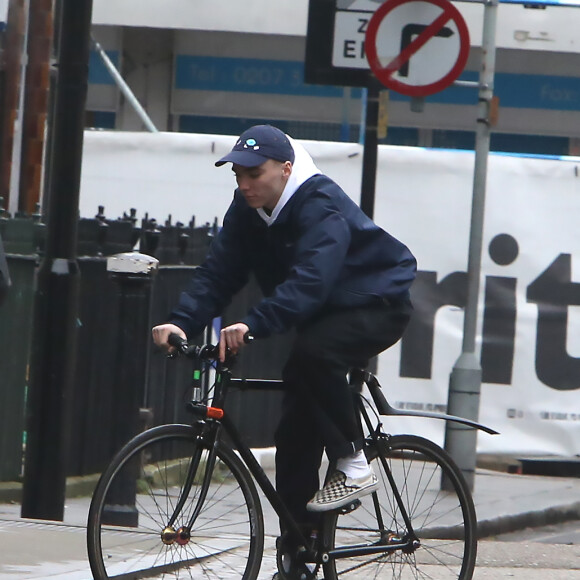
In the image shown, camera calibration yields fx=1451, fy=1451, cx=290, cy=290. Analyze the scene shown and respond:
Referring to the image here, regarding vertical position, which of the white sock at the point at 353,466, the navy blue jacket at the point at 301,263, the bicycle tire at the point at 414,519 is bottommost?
the bicycle tire at the point at 414,519

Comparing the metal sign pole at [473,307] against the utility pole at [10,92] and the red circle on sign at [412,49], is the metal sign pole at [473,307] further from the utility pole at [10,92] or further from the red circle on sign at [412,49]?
the utility pole at [10,92]

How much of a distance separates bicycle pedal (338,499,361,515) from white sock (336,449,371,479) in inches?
3.5

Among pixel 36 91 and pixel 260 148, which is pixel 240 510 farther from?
pixel 36 91

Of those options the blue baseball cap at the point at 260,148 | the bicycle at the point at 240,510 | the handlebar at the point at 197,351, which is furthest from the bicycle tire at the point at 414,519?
the blue baseball cap at the point at 260,148

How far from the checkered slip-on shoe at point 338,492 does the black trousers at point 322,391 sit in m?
0.08

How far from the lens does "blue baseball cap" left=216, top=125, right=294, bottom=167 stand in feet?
15.2

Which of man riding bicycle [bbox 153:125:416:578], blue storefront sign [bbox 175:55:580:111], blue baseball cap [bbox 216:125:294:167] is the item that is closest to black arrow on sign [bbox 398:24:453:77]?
man riding bicycle [bbox 153:125:416:578]

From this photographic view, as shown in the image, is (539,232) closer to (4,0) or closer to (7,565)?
(4,0)

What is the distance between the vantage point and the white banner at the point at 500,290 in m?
9.79

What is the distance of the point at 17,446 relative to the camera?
282 inches

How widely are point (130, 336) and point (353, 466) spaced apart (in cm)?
208

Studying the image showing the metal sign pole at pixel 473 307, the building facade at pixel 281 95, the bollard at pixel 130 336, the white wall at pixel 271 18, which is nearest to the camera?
the bollard at pixel 130 336

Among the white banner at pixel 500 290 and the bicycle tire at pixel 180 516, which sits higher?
the white banner at pixel 500 290

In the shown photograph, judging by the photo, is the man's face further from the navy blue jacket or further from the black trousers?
the black trousers
